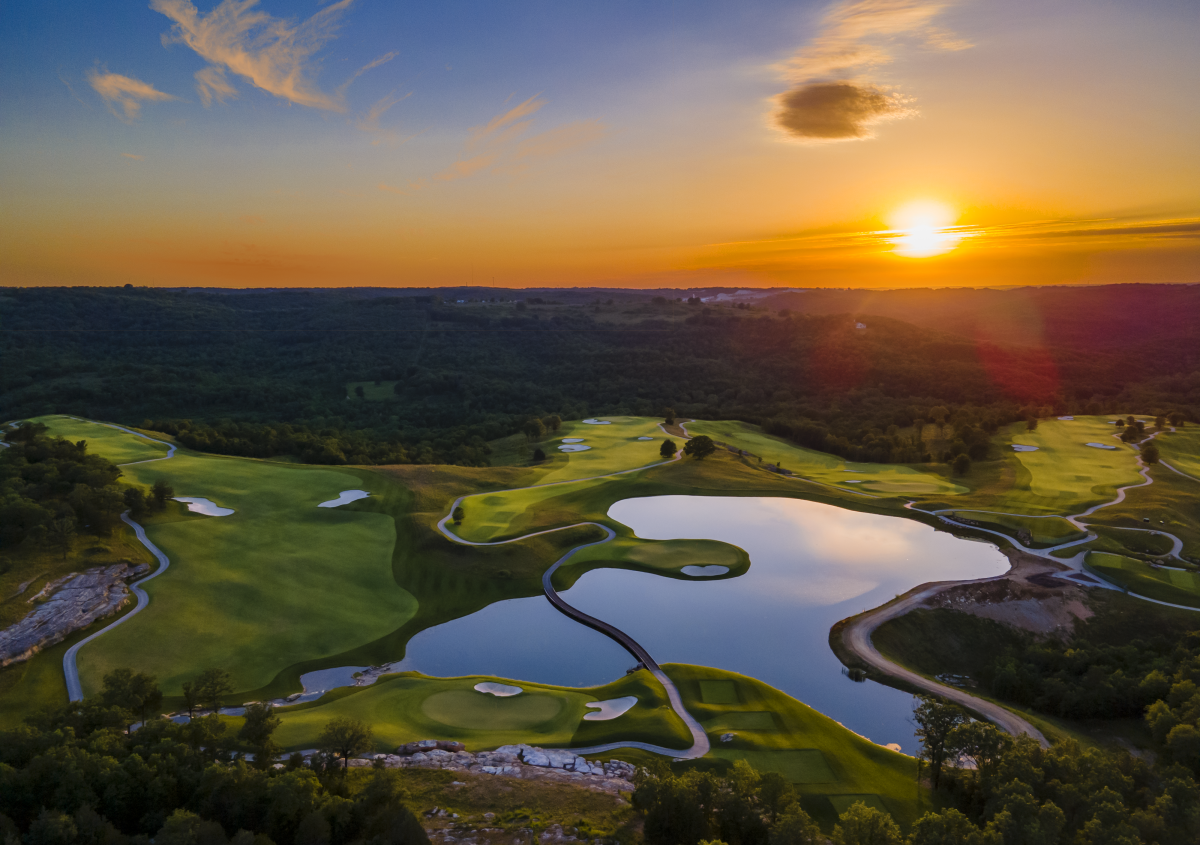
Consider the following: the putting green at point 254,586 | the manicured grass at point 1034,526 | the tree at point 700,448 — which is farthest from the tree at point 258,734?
the tree at point 700,448

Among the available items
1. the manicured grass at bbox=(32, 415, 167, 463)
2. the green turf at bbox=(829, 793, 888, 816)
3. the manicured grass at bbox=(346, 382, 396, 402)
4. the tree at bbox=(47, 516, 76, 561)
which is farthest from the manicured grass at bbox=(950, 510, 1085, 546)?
the manicured grass at bbox=(346, 382, 396, 402)

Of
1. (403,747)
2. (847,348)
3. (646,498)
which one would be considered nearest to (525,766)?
(403,747)

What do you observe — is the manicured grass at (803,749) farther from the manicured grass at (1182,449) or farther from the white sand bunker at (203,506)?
the manicured grass at (1182,449)

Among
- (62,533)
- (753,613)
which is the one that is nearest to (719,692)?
(753,613)

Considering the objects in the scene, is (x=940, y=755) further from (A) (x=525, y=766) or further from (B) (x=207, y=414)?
(B) (x=207, y=414)

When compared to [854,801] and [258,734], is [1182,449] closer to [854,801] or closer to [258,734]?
[854,801]

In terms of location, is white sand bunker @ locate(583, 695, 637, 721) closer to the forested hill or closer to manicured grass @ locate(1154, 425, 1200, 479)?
the forested hill

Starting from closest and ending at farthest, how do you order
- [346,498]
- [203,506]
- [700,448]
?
[203,506]
[346,498]
[700,448]
